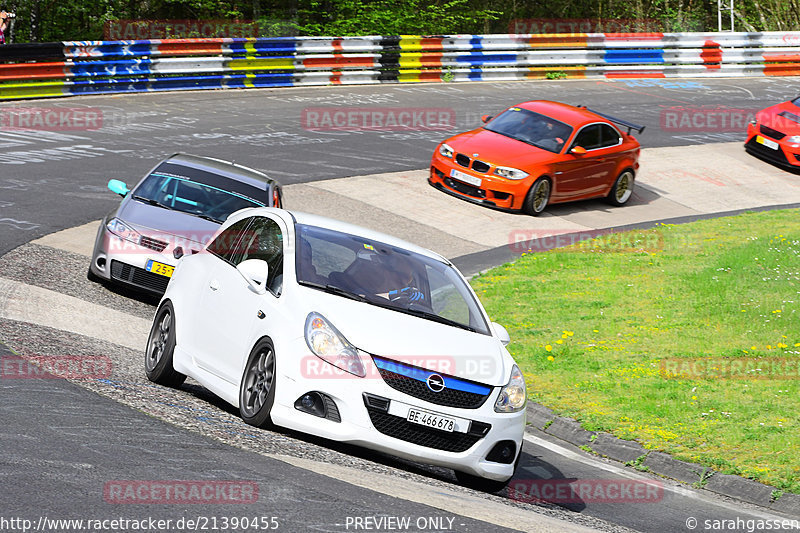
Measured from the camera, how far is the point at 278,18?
3469 centimetres

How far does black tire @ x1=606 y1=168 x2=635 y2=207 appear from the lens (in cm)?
2139

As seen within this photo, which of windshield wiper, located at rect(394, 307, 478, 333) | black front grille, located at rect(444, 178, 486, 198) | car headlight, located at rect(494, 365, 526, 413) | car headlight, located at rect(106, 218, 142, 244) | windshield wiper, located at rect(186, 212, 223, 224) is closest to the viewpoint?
car headlight, located at rect(494, 365, 526, 413)

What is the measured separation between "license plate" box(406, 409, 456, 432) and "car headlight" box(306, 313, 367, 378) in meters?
0.42

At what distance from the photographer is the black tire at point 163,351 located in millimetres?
8695

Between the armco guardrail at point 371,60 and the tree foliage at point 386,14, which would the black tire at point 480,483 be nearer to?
the armco guardrail at point 371,60

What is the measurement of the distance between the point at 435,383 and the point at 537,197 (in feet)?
42.7

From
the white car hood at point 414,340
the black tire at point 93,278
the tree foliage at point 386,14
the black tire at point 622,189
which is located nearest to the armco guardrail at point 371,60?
the tree foliage at point 386,14

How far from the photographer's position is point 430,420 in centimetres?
712

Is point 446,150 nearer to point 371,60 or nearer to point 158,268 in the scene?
point 158,268

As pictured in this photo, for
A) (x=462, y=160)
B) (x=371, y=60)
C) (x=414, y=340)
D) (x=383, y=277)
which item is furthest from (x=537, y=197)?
(x=414, y=340)

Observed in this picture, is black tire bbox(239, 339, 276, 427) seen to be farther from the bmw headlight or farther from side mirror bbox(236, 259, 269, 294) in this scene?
the bmw headlight

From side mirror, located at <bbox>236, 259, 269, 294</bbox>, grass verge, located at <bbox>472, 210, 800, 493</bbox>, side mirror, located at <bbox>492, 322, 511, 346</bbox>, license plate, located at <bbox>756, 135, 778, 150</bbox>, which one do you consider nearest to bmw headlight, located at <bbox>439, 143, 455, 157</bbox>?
grass verge, located at <bbox>472, 210, 800, 493</bbox>

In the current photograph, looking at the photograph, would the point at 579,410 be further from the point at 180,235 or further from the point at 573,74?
the point at 573,74

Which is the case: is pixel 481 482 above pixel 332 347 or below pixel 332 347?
below
